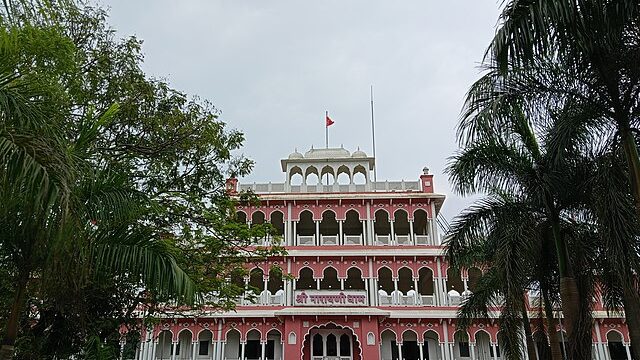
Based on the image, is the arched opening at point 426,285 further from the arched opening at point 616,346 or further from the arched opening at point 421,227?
the arched opening at point 616,346

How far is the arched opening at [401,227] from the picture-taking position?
2811 centimetres

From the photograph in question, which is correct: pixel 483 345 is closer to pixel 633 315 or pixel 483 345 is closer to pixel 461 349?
pixel 461 349

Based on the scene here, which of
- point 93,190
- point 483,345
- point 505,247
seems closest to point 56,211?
point 93,190

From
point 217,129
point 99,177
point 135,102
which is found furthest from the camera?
point 217,129

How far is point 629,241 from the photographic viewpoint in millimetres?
8219

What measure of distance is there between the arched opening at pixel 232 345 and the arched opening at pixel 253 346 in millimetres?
449

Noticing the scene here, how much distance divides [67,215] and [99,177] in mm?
2674

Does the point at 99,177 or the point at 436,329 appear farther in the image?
the point at 436,329

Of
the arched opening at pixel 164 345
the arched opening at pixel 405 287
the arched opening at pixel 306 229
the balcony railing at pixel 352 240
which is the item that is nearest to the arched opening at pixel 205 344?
the arched opening at pixel 164 345

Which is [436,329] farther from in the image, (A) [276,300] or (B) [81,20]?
(B) [81,20]

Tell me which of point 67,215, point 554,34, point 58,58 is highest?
point 58,58

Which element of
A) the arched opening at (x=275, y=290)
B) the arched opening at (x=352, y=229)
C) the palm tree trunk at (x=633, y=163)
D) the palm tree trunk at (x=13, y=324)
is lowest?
the palm tree trunk at (x=13, y=324)

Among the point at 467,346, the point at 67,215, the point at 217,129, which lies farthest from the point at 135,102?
the point at 467,346

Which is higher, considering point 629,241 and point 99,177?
point 99,177
